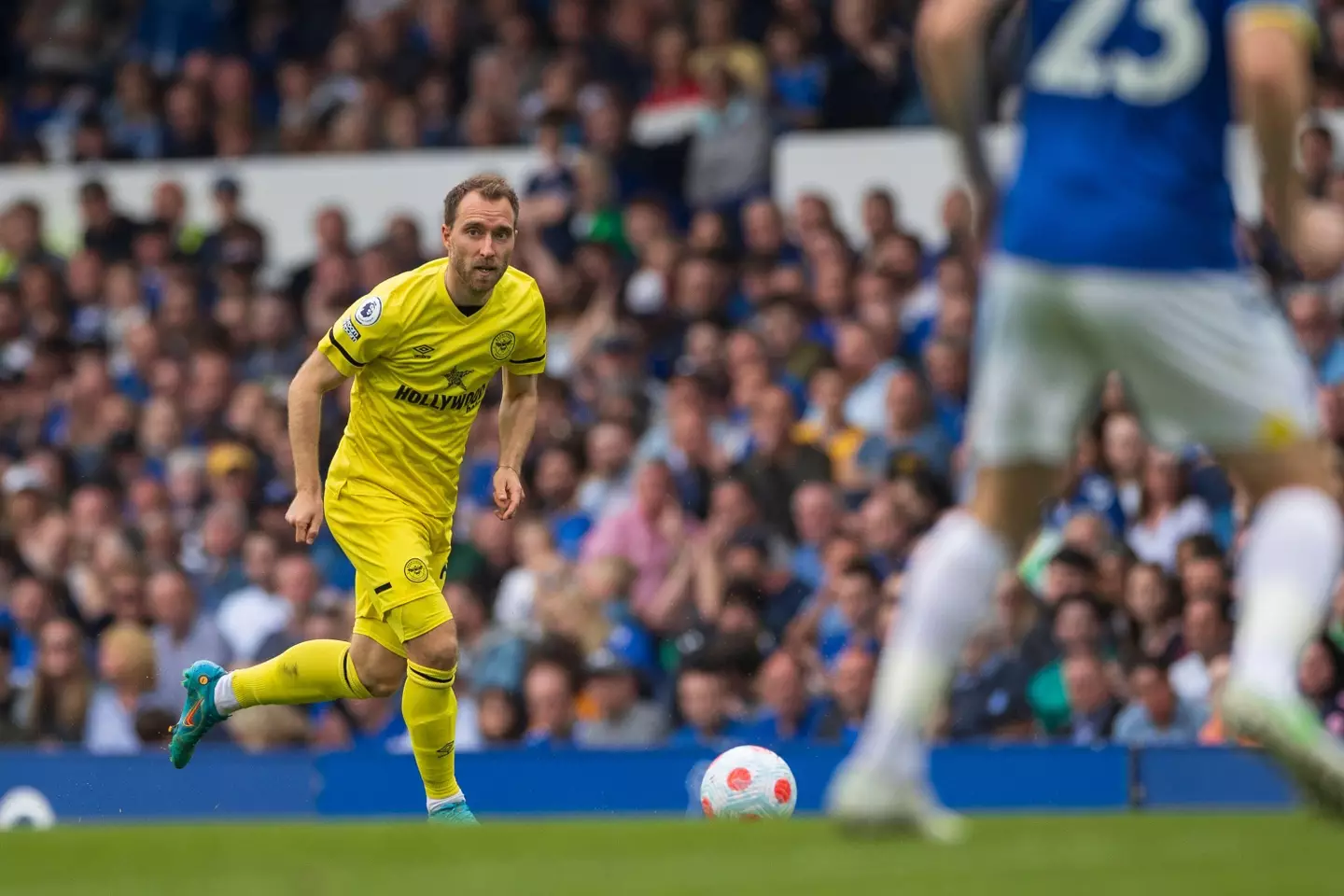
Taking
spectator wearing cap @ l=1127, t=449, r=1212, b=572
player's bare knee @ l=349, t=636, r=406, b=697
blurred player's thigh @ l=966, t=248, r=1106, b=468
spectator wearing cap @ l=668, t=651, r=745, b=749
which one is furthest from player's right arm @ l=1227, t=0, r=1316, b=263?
spectator wearing cap @ l=668, t=651, r=745, b=749

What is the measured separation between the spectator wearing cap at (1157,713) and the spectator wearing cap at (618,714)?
2.42 meters

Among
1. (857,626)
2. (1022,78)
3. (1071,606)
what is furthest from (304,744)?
(1022,78)

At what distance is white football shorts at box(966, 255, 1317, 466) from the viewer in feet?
16.0

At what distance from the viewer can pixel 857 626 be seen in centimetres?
1162

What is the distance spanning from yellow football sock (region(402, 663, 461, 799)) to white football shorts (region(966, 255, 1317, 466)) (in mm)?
3945

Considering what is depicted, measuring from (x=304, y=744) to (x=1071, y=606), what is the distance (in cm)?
443

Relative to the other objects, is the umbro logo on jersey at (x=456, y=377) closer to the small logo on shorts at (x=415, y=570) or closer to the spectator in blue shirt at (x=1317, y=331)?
the small logo on shorts at (x=415, y=570)

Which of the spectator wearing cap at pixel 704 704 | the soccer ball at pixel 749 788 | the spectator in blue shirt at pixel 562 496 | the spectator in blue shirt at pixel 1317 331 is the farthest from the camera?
the spectator in blue shirt at pixel 562 496

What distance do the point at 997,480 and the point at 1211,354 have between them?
521 mm

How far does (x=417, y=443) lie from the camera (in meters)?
8.74

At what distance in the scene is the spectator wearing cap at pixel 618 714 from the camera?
39.1 feet

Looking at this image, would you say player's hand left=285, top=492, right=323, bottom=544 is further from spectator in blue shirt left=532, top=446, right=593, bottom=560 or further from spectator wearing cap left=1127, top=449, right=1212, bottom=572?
spectator in blue shirt left=532, top=446, right=593, bottom=560

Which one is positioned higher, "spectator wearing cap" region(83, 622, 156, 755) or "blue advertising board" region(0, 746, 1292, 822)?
"spectator wearing cap" region(83, 622, 156, 755)

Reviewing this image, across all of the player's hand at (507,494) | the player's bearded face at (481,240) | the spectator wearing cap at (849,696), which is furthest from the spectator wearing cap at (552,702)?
the player's bearded face at (481,240)
